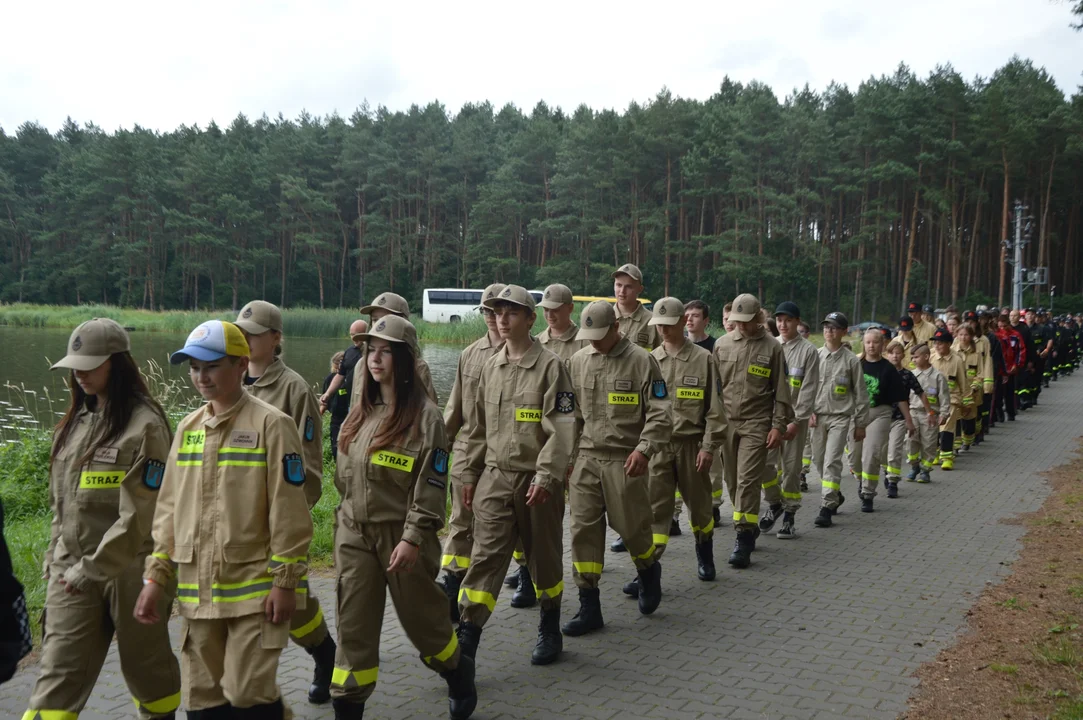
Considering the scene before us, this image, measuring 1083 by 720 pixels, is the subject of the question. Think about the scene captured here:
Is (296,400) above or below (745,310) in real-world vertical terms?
below

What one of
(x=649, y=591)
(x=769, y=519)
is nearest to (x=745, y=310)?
(x=769, y=519)

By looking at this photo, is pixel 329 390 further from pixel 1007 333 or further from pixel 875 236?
pixel 875 236

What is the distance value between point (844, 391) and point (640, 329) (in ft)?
9.22

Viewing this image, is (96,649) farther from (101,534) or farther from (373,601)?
(373,601)

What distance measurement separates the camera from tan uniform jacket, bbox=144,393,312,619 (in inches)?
153

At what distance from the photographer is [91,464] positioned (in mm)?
4328

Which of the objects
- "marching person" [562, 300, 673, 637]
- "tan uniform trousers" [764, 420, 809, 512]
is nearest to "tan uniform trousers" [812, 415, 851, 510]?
"tan uniform trousers" [764, 420, 809, 512]

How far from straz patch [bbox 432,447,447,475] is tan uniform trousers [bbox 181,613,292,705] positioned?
1120 mm

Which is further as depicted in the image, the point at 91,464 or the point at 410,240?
the point at 410,240

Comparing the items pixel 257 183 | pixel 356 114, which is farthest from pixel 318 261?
pixel 356 114

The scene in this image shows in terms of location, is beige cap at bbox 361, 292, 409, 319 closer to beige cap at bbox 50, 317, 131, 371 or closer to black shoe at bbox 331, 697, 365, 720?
beige cap at bbox 50, 317, 131, 371

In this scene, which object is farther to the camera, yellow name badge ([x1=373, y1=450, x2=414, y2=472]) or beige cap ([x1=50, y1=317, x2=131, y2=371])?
yellow name badge ([x1=373, y1=450, x2=414, y2=472])

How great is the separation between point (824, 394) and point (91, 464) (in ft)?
27.9

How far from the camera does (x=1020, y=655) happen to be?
621cm
